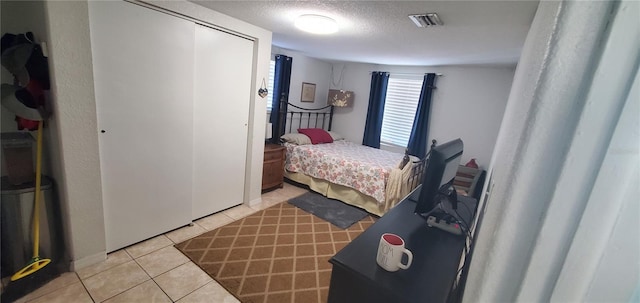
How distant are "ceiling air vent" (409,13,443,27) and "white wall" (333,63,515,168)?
2.60 m

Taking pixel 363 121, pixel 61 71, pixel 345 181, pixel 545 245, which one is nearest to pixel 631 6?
pixel 545 245

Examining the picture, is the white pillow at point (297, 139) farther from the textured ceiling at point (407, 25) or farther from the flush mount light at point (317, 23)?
the flush mount light at point (317, 23)

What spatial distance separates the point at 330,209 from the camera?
136 inches

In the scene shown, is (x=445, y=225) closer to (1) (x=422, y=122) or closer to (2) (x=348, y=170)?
(2) (x=348, y=170)

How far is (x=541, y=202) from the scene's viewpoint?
1.09 feet

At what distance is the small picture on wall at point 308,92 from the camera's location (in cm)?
482

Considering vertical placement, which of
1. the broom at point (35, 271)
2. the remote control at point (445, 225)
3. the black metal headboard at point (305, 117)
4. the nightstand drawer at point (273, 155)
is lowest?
the broom at point (35, 271)

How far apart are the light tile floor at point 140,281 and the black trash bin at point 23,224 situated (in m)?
0.23

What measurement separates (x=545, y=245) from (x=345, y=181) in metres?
3.21

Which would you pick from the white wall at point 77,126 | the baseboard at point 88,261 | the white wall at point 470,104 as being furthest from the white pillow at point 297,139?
the baseboard at point 88,261

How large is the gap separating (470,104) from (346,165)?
8.09ft

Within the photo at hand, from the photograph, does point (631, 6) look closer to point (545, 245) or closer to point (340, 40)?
point (545, 245)

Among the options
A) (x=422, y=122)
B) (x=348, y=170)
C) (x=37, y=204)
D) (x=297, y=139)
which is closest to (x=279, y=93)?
(x=297, y=139)

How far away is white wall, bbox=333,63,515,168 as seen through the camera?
403 cm
